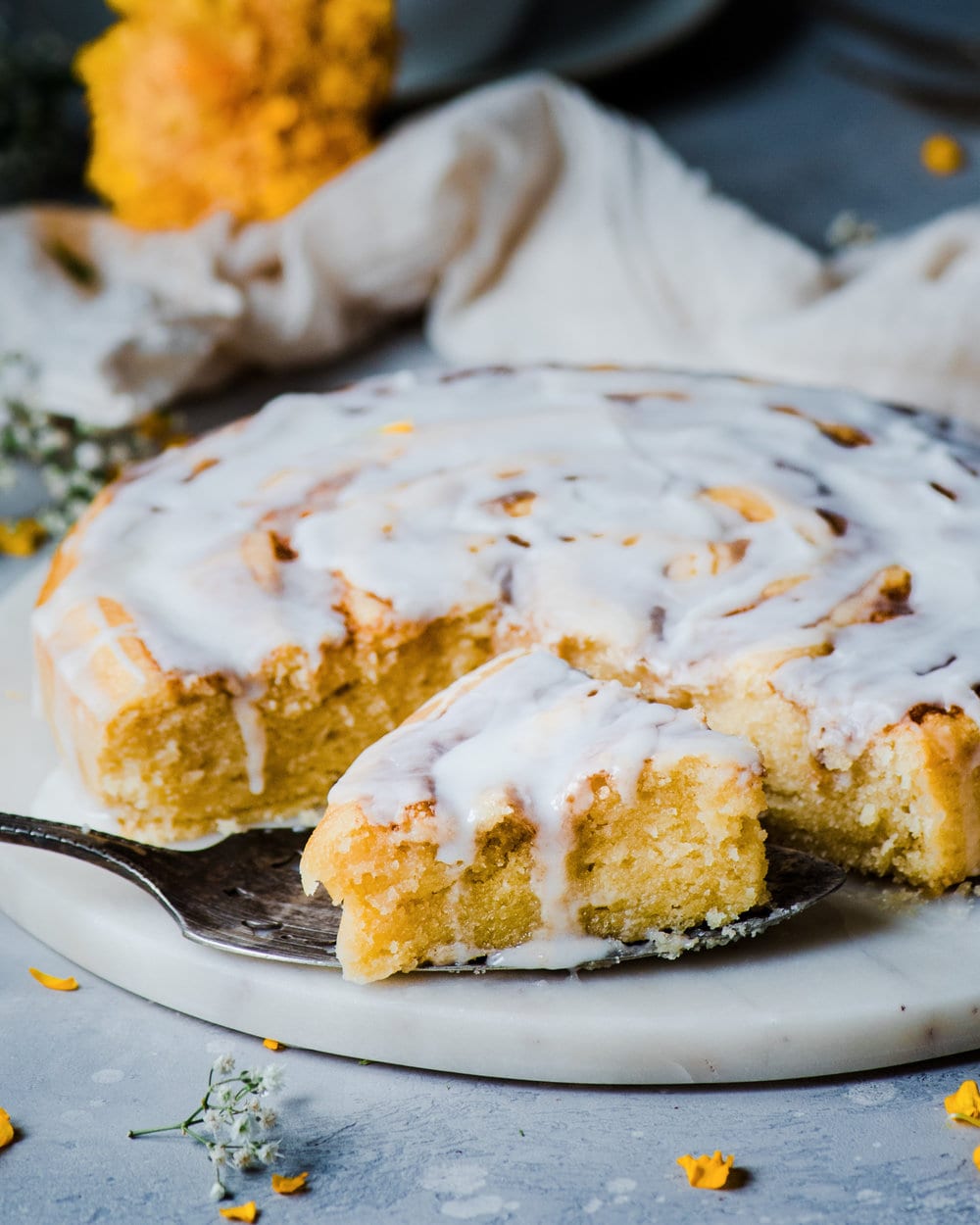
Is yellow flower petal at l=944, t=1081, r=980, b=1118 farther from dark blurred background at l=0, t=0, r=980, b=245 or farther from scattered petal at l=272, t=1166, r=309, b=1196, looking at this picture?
dark blurred background at l=0, t=0, r=980, b=245

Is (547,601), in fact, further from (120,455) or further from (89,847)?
(120,455)

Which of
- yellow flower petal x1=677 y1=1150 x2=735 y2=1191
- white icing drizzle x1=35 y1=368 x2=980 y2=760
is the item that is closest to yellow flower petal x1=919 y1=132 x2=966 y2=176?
white icing drizzle x1=35 y1=368 x2=980 y2=760

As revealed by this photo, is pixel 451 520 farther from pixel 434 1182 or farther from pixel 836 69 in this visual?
pixel 836 69

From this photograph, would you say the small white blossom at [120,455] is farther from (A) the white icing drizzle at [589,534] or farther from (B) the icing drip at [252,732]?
(B) the icing drip at [252,732]

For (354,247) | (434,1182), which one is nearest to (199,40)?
(354,247)

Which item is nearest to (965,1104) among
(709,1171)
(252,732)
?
(709,1171)
